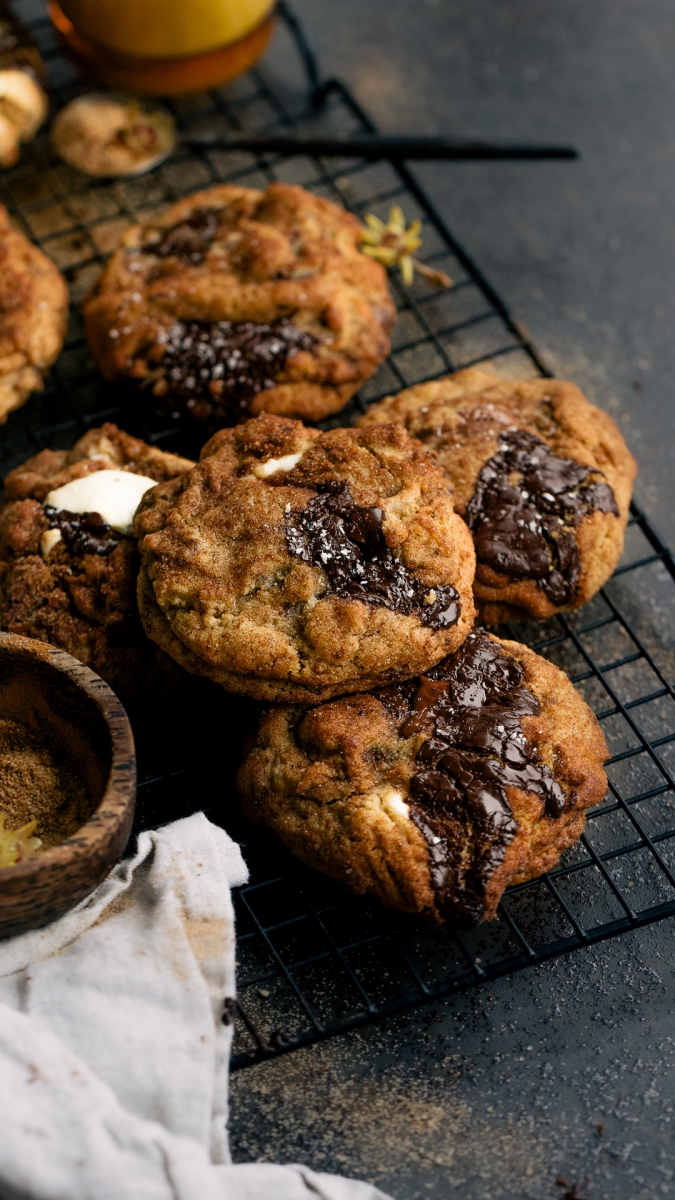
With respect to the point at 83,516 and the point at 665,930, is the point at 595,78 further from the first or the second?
the point at 665,930

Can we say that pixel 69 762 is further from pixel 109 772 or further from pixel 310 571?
pixel 310 571

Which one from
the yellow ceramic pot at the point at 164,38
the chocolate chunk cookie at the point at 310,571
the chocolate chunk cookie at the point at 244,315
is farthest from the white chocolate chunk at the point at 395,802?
the yellow ceramic pot at the point at 164,38

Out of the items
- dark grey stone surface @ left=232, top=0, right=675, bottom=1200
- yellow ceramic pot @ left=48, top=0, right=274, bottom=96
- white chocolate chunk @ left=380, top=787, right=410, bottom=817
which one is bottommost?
dark grey stone surface @ left=232, top=0, right=675, bottom=1200

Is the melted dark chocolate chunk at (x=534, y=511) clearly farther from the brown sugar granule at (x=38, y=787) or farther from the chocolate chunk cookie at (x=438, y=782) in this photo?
the brown sugar granule at (x=38, y=787)

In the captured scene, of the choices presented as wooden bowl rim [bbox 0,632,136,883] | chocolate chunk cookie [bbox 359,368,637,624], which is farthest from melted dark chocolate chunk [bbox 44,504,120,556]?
chocolate chunk cookie [bbox 359,368,637,624]

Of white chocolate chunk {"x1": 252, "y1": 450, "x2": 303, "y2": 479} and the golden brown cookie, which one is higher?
the golden brown cookie

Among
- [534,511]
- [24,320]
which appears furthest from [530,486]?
[24,320]

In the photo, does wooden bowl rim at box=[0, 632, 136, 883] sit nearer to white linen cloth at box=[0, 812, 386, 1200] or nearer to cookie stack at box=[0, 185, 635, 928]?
cookie stack at box=[0, 185, 635, 928]
